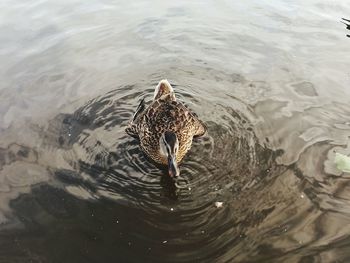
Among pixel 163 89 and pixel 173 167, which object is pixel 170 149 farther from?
pixel 163 89

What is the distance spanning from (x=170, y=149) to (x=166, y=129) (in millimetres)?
657

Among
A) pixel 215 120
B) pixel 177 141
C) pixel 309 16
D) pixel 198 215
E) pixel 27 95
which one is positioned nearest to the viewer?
pixel 198 215

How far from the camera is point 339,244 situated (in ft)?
15.4

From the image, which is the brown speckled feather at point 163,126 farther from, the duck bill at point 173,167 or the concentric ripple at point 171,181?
the duck bill at point 173,167

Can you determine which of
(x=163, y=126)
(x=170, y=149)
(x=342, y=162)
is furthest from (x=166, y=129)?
(x=342, y=162)

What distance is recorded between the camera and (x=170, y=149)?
5.47 m

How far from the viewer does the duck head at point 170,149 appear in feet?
17.5

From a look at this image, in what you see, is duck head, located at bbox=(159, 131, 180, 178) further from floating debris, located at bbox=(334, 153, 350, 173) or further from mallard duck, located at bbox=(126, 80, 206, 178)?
floating debris, located at bbox=(334, 153, 350, 173)

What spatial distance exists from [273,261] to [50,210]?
2.57 m

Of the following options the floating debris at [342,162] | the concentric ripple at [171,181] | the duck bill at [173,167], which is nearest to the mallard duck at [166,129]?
the duck bill at [173,167]

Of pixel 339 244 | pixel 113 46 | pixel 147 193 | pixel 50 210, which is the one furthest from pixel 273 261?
pixel 113 46

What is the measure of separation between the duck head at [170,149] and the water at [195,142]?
232 mm

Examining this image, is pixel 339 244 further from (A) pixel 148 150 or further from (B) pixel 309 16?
(B) pixel 309 16

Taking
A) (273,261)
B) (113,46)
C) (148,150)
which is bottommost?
(273,261)
